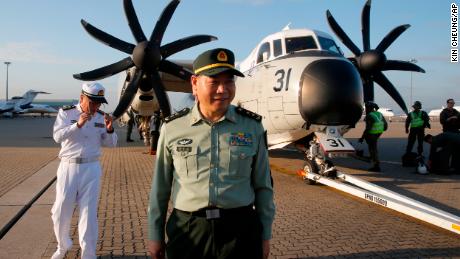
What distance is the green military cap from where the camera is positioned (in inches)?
101

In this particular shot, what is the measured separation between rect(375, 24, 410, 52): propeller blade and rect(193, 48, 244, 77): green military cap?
1269 centimetres

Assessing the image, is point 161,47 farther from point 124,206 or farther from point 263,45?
point 124,206

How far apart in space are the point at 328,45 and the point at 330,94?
2473 millimetres

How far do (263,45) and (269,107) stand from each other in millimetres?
2303

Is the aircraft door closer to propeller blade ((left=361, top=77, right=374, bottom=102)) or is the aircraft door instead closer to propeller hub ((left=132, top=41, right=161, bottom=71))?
propeller hub ((left=132, top=41, right=161, bottom=71))

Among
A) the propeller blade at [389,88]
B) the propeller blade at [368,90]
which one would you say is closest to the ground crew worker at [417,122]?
the propeller blade at [389,88]

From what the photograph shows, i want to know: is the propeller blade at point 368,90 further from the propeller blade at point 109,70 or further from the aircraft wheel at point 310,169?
the propeller blade at point 109,70

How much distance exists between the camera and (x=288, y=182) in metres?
9.92

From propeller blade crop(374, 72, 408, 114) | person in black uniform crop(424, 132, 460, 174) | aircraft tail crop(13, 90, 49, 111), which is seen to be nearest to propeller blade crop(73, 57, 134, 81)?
propeller blade crop(374, 72, 408, 114)

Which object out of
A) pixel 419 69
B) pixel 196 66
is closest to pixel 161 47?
pixel 419 69

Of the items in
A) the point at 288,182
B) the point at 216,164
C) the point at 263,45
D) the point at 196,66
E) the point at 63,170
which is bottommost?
the point at 288,182

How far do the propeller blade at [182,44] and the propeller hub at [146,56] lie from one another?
2.86 ft

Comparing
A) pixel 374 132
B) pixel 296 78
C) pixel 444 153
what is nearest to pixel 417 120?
pixel 444 153

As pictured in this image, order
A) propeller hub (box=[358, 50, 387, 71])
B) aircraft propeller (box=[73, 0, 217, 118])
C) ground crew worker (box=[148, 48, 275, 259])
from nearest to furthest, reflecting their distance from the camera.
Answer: ground crew worker (box=[148, 48, 275, 259])
aircraft propeller (box=[73, 0, 217, 118])
propeller hub (box=[358, 50, 387, 71])
